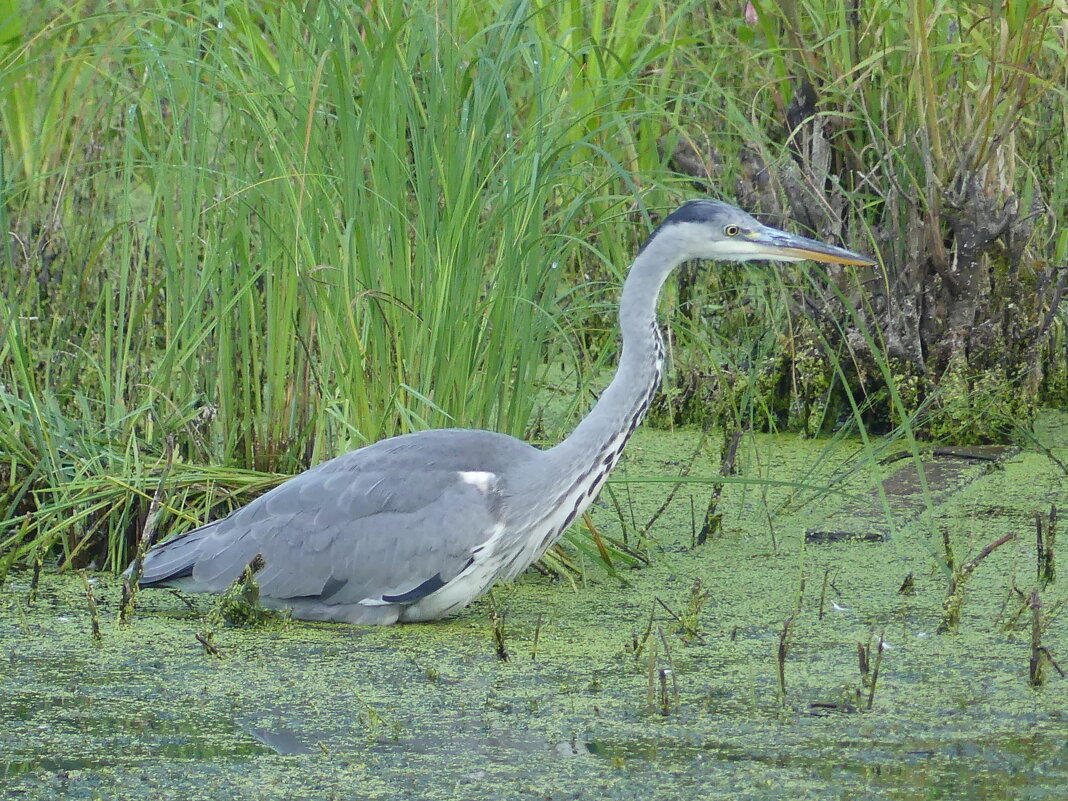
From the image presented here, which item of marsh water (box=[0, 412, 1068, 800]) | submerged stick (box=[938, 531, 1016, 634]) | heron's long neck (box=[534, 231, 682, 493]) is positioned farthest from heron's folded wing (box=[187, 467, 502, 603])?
submerged stick (box=[938, 531, 1016, 634])

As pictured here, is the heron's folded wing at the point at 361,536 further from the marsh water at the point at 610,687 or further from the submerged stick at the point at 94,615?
the submerged stick at the point at 94,615

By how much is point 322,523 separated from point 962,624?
1442 millimetres

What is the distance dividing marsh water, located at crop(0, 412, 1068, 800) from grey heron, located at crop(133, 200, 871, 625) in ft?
0.35

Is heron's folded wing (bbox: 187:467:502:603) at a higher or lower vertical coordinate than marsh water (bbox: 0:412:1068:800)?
higher

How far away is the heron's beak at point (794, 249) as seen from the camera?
3732 millimetres

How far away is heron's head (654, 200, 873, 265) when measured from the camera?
12.5ft

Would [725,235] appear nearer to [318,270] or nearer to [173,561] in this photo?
[318,270]

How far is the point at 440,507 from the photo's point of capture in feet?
12.3

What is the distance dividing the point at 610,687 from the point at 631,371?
0.84 metres

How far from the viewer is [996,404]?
16.9 feet

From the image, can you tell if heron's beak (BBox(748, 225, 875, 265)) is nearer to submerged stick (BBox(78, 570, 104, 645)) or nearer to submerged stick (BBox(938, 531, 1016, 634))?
submerged stick (BBox(938, 531, 1016, 634))

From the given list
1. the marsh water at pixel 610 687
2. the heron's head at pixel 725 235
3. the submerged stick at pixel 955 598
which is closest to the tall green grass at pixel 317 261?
the heron's head at pixel 725 235

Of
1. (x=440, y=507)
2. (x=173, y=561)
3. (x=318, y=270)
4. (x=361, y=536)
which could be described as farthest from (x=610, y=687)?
(x=318, y=270)

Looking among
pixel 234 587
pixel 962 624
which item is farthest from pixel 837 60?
pixel 234 587
